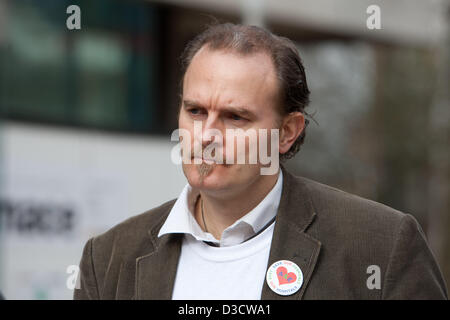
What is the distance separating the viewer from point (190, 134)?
3.04 metres

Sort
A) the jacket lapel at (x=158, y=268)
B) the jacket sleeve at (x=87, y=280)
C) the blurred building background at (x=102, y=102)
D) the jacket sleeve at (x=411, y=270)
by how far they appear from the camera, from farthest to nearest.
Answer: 1. the blurred building background at (x=102, y=102)
2. the jacket sleeve at (x=87, y=280)
3. the jacket lapel at (x=158, y=268)
4. the jacket sleeve at (x=411, y=270)

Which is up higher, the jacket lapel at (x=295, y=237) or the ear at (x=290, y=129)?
the ear at (x=290, y=129)

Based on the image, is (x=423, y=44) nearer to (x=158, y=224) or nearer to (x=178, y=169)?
(x=178, y=169)

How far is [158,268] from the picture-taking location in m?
3.17

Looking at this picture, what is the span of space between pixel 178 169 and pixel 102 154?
121cm

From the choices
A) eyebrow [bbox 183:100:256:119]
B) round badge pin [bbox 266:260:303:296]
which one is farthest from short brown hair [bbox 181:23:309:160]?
round badge pin [bbox 266:260:303:296]

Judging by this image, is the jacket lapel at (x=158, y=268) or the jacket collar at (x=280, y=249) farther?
the jacket lapel at (x=158, y=268)

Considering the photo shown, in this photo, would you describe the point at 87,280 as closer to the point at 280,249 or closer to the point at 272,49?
the point at 280,249

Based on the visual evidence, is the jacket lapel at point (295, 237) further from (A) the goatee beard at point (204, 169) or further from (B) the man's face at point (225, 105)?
(A) the goatee beard at point (204, 169)

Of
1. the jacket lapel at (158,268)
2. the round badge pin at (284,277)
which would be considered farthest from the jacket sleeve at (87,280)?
the round badge pin at (284,277)

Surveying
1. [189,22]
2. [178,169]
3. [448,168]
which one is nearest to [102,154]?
[178,169]

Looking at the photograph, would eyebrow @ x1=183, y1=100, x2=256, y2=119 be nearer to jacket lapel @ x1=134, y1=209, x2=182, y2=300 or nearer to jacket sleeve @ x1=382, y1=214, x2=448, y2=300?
jacket lapel @ x1=134, y1=209, x2=182, y2=300

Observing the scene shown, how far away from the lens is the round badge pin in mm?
2910

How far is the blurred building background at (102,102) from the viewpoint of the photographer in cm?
1214
